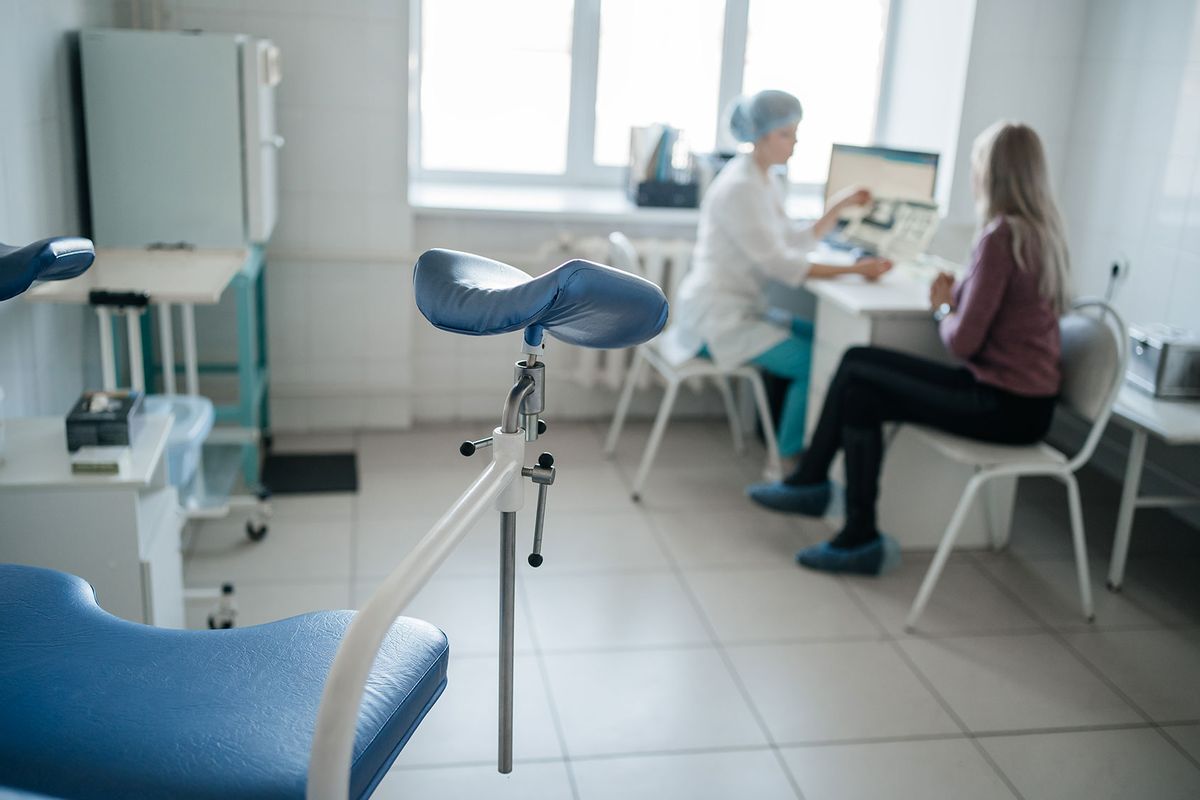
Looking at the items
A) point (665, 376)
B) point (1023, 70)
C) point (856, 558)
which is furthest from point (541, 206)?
point (1023, 70)

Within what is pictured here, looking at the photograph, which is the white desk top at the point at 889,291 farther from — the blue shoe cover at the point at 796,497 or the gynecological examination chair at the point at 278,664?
the gynecological examination chair at the point at 278,664

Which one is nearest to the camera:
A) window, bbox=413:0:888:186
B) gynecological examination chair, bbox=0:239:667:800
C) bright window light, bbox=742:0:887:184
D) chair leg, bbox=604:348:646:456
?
gynecological examination chair, bbox=0:239:667:800

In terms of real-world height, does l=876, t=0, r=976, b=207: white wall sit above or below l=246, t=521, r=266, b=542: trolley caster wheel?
above

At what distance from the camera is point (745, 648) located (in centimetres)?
275

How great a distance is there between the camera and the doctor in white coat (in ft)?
11.4

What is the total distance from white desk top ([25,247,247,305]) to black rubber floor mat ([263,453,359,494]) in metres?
0.78

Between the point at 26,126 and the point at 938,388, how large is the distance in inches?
91.9

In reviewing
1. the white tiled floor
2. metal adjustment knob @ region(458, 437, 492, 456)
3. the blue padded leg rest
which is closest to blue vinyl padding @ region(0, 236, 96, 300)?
the blue padded leg rest

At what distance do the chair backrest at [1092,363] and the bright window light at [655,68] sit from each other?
174 centimetres

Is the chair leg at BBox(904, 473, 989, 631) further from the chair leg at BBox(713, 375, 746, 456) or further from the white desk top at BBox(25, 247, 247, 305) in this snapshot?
the white desk top at BBox(25, 247, 247, 305)

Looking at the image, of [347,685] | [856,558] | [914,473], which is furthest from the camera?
[914,473]

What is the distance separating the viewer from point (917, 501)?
3342mm

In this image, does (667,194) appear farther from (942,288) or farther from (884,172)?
(942,288)

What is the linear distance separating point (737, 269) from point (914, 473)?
0.83 meters
